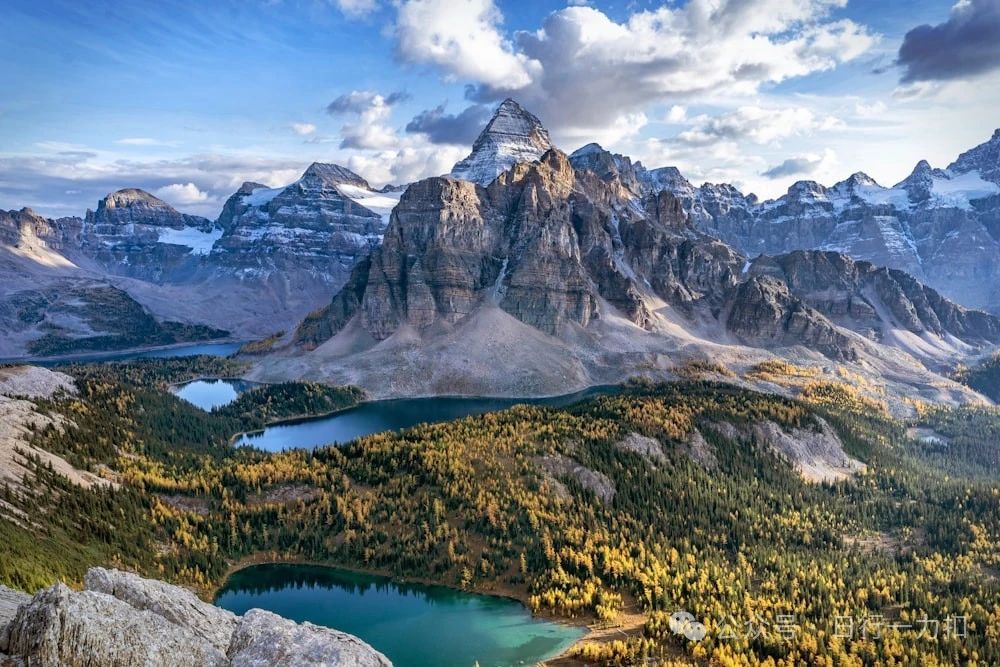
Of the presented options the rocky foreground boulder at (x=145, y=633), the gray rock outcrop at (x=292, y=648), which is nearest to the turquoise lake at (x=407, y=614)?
the gray rock outcrop at (x=292, y=648)

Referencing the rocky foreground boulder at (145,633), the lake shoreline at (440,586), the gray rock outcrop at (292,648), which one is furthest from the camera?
the lake shoreline at (440,586)

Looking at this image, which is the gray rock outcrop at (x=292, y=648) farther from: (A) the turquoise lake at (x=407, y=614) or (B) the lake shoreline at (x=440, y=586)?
(B) the lake shoreline at (x=440, y=586)

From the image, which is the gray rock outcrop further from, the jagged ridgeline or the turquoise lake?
the turquoise lake

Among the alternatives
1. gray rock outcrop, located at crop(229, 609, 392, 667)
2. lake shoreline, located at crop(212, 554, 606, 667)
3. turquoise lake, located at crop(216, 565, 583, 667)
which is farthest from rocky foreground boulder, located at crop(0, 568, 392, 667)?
lake shoreline, located at crop(212, 554, 606, 667)

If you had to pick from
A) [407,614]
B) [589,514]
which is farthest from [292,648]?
[589,514]

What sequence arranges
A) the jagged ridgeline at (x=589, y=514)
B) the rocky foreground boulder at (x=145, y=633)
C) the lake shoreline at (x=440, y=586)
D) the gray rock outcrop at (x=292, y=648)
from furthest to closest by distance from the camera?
the jagged ridgeline at (x=589, y=514), the lake shoreline at (x=440, y=586), the gray rock outcrop at (x=292, y=648), the rocky foreground boulder at (x=145, y=633)
